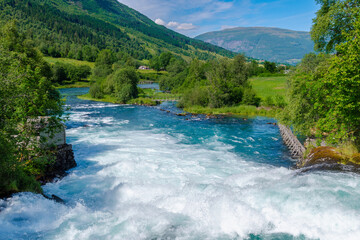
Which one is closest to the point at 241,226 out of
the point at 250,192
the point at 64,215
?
the point at 250,192

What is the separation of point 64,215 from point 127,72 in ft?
244

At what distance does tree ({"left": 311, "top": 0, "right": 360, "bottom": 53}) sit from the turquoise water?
13.8m

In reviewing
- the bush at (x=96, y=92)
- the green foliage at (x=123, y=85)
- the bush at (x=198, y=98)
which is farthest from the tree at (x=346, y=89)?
the bush at (x=96, y=92)

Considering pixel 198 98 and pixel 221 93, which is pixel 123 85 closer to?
pixel 198 98

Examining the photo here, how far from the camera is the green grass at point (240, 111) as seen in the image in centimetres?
5469

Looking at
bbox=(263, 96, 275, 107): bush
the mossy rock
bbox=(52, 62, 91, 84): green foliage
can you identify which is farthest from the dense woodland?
bbox=(52, 62, 91, 84): green foliage

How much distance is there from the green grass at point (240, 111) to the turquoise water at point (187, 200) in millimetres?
28941

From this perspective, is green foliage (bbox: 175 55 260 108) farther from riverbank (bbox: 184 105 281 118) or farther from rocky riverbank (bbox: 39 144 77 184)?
rocky riverbank (bbox: 39 144 77 184)

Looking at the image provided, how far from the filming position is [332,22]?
25.7 meters

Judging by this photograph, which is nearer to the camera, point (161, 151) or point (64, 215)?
point (64, 215)

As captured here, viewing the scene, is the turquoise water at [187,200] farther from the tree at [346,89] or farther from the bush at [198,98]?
the bush at [198,98]

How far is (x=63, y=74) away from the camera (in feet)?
422

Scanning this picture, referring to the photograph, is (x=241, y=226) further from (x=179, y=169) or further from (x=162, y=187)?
(x=179, y=169)

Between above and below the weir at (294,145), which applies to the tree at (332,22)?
above
